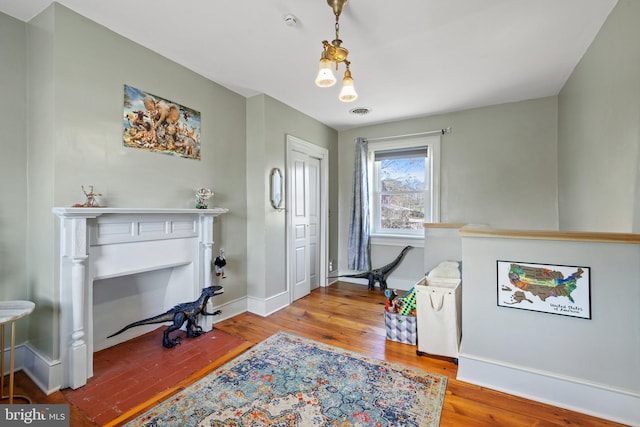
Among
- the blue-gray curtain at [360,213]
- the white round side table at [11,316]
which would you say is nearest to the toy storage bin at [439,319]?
the blue-gray curtain at [360,213]

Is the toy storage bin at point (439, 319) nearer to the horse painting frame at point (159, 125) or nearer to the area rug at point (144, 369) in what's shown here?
the area rug at point (144, 369)

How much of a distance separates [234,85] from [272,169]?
0.96 m

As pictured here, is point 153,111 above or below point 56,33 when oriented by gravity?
below

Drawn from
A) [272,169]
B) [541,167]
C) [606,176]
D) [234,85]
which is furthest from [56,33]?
[541,167]

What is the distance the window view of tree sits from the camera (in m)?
4.05

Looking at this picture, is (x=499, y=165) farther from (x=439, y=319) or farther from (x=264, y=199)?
(x=264, y=199)

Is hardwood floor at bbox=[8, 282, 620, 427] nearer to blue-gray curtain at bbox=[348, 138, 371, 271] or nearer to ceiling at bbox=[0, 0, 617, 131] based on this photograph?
blue-gray curtain at bbox=[348, 138, 371, 271]

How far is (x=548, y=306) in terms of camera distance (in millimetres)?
1706

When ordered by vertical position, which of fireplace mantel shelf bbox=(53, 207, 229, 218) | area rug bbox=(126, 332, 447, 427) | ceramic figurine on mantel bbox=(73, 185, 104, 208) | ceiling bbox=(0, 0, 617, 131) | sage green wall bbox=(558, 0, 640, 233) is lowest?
area rug bbox=(126, 332, 447, 427)

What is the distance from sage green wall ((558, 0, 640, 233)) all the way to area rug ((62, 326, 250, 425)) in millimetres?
2931

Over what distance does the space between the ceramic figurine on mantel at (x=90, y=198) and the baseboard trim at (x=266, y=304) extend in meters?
1.81

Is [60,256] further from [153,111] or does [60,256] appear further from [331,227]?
[331,227]

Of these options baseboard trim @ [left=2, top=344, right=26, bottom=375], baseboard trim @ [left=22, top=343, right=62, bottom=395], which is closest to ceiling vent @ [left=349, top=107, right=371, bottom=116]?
baseboard trim @ [left=22, top=343, right=62, bottom=395]

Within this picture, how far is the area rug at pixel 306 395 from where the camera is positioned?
1574mm
